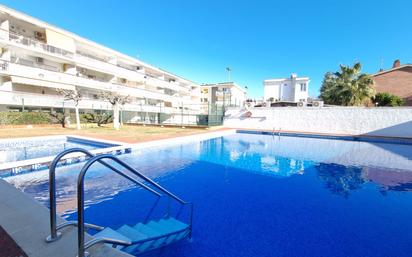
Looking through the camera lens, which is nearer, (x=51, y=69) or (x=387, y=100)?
(x=51, y=69)

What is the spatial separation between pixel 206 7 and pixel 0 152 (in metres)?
19.2

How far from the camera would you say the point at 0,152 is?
31.6 feet

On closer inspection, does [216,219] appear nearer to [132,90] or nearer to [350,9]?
[350,9]

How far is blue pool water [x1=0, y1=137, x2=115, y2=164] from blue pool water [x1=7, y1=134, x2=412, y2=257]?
10.4ft

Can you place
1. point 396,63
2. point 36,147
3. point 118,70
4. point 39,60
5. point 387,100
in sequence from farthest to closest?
point 396,63
point 118,70
point 387,100
point 39,60
point 36,147

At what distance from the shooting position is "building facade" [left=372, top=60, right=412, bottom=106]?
28.1 meters

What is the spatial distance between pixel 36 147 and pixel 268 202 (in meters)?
12.7

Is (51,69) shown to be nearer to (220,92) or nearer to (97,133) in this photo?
(97,133)

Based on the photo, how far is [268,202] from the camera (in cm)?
563

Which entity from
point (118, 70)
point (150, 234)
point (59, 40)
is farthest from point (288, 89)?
point (150, 234)

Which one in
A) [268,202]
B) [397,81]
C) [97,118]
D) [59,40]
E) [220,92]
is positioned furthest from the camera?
[220,92]

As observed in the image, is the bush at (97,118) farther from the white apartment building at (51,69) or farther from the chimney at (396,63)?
the chimney at (396,63)

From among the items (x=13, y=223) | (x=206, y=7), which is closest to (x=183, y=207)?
(x=13, y=223)

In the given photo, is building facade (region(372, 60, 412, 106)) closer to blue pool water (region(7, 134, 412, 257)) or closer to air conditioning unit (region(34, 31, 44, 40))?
blue pool water (region(7, 134, 412, 257))
